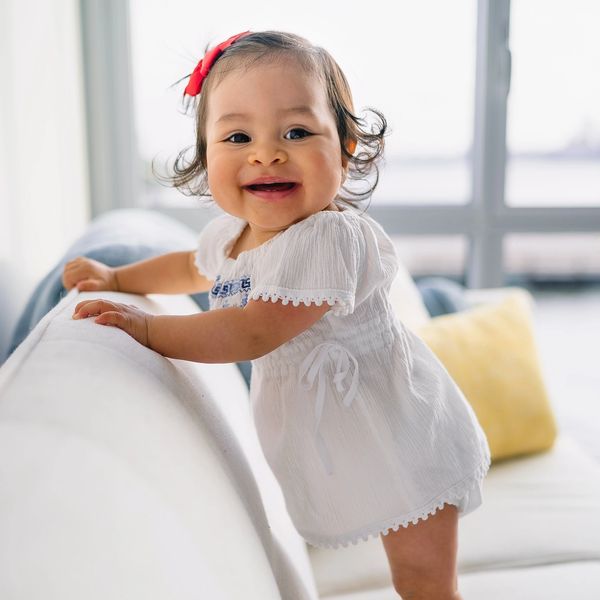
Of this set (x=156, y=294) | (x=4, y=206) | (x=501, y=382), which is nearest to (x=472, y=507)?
(x=156, y=294)

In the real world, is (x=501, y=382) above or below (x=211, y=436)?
below

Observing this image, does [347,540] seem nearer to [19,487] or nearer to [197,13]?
[19,487]

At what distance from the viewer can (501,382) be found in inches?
71.5

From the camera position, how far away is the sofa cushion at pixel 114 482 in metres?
0.50

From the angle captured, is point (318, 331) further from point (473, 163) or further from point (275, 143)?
point (473, 163)

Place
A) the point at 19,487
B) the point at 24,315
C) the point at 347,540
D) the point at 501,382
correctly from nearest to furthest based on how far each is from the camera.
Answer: the point at 19,487
the point at 347,540
the point at 24,315
the point at 501,382

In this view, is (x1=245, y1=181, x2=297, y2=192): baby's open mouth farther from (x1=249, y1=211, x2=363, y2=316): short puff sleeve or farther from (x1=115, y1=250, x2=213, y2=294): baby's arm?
(x1=115, y1=250, x2=213, y2=294): baby's arm

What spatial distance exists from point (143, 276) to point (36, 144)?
0.76 metres

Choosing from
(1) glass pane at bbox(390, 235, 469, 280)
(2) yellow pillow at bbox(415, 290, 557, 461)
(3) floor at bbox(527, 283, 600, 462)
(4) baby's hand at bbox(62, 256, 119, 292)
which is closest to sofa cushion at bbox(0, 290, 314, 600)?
(4) baby's hand at bbox(62, 256, 119, 292)

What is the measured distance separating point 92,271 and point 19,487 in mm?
725

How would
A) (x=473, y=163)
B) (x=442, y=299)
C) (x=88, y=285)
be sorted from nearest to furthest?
1. (x=88, y=285)
2. (x=442, y=299)
3. (x=473, y=163)

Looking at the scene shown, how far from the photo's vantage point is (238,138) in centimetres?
104

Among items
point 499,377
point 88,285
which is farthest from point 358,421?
point 499,377

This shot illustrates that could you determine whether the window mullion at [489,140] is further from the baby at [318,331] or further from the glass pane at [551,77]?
the baby at [318,331]
